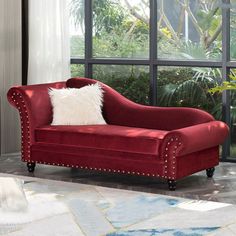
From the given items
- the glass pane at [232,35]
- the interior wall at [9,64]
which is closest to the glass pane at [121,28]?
the interior wall at [9,64]

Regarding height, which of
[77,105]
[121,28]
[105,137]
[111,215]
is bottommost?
[111,215]

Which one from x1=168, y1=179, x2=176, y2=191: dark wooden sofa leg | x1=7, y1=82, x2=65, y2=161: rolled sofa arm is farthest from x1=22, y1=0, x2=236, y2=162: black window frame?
x1=168, y1=179, x2=176, y2=191: dark wooden sofa leg

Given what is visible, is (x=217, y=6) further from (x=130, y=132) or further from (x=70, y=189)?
(x=70, y=189)

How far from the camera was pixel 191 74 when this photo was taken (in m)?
8.00

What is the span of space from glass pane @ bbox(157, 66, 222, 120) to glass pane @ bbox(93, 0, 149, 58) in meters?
0.35

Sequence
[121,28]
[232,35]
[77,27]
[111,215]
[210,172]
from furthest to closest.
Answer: [77,27], [121,28], [232,35], [210,172], [111,215]

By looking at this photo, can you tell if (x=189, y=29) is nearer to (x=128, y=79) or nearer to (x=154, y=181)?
(x=128, y=79)

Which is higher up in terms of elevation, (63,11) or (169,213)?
(63,11)

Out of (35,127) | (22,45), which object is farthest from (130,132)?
(22,45)

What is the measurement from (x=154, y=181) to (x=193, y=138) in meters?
0.66

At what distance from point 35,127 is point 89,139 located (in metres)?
0.62

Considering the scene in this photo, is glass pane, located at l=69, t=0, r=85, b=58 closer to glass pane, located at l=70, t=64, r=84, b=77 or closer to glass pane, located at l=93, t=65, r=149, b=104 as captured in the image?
glass pane, located at l=70, t=64, r=84, b=77

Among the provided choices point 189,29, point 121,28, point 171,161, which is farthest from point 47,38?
point 171,161

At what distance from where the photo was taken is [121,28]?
8.35 metres
